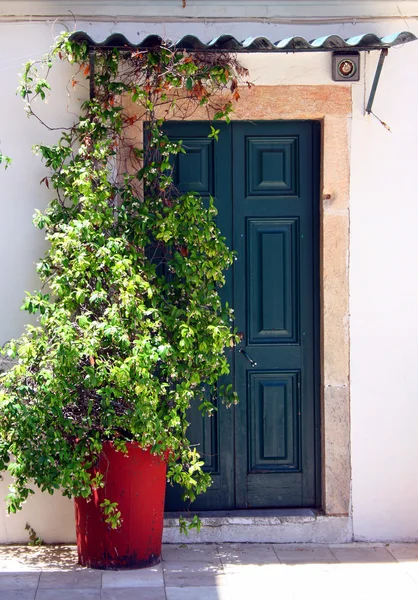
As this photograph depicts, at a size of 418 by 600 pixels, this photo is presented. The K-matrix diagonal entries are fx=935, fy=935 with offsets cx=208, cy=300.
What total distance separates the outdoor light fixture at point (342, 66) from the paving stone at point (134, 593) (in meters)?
3.12

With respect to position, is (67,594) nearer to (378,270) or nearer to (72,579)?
(72,579)

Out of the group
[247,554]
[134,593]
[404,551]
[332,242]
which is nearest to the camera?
[134,593]

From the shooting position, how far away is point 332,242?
566cm

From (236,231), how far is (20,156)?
1.37m

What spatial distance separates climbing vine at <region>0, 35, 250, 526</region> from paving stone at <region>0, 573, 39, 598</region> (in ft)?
1.31

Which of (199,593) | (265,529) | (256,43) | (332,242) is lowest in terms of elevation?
(199,593)

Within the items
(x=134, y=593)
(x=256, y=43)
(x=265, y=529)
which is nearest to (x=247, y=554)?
(x=265, y=529)

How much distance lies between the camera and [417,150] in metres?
5.68

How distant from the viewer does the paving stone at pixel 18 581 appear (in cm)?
486

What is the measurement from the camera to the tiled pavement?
4785 mm

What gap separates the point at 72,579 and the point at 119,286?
1579 millimetres

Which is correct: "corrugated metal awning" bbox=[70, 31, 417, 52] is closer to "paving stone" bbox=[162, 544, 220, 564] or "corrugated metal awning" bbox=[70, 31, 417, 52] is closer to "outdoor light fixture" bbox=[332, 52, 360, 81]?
"outdoor light fixture" bbox=[332, 52, 360, 81]

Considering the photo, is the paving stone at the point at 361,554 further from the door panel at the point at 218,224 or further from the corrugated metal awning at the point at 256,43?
the corrugated metal awning at the point at 256,43

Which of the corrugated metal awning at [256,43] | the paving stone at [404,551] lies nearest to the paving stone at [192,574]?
the paving stone at [404,551]
